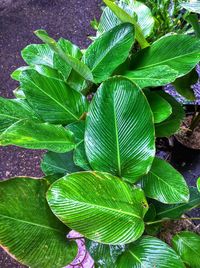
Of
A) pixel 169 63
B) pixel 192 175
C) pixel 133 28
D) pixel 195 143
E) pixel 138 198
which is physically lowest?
pixel 192 175

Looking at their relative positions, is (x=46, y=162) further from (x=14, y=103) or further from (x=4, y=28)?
(x=4, y=28)

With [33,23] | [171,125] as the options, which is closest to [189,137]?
[171,125]

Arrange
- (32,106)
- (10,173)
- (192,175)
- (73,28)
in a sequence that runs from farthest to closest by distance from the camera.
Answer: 1. (73,28)
2. (10,173)
3. (192,175)
4. (32,106)

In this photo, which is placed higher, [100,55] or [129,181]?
[100,55]

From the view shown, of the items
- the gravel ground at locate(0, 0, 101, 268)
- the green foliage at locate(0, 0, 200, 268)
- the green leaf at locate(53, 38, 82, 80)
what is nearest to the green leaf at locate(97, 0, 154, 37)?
the green foliage at locate(0, 0, 200, 268)

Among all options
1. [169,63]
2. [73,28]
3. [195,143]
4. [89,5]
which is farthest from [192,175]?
[89,5]

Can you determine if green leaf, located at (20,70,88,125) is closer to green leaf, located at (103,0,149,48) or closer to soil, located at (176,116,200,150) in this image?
green leaf, located at (103,0,149,48)
